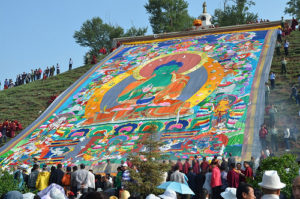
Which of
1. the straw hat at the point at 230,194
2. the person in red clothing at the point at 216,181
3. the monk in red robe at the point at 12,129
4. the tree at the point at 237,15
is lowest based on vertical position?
the person in red clothing at the point at 216,181

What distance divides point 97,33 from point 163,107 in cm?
3400

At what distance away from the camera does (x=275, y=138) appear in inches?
650

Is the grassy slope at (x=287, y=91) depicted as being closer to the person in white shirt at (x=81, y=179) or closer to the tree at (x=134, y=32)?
the person in white shirt at (x=81, y=179)

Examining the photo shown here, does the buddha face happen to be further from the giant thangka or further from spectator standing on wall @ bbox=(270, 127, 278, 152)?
spectator standing on wall @ bbox=(270, 127, 278, 152)

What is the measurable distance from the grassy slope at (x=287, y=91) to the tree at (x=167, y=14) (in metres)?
24.7

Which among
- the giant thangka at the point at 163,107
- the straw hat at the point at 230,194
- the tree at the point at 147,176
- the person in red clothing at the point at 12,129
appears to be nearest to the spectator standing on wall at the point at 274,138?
the giant thangka at the point at 163,107

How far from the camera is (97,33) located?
53031 millimetres

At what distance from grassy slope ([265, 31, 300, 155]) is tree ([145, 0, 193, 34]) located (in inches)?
973

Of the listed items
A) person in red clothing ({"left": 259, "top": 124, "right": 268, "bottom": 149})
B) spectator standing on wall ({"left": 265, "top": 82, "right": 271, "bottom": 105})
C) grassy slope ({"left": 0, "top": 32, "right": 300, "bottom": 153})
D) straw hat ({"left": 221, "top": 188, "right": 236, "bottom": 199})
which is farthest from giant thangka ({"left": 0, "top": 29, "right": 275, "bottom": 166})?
straw hat ({"left": 221, "top": 188, "right": 236, "bottom": 199})

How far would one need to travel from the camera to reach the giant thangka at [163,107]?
1795cm

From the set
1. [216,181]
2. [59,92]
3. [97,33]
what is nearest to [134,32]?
[97,33]

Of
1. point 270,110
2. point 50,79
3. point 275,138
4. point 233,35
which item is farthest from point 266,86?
point 50,79

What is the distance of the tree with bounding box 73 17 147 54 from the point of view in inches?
2071

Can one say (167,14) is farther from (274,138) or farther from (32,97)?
(274,138)
